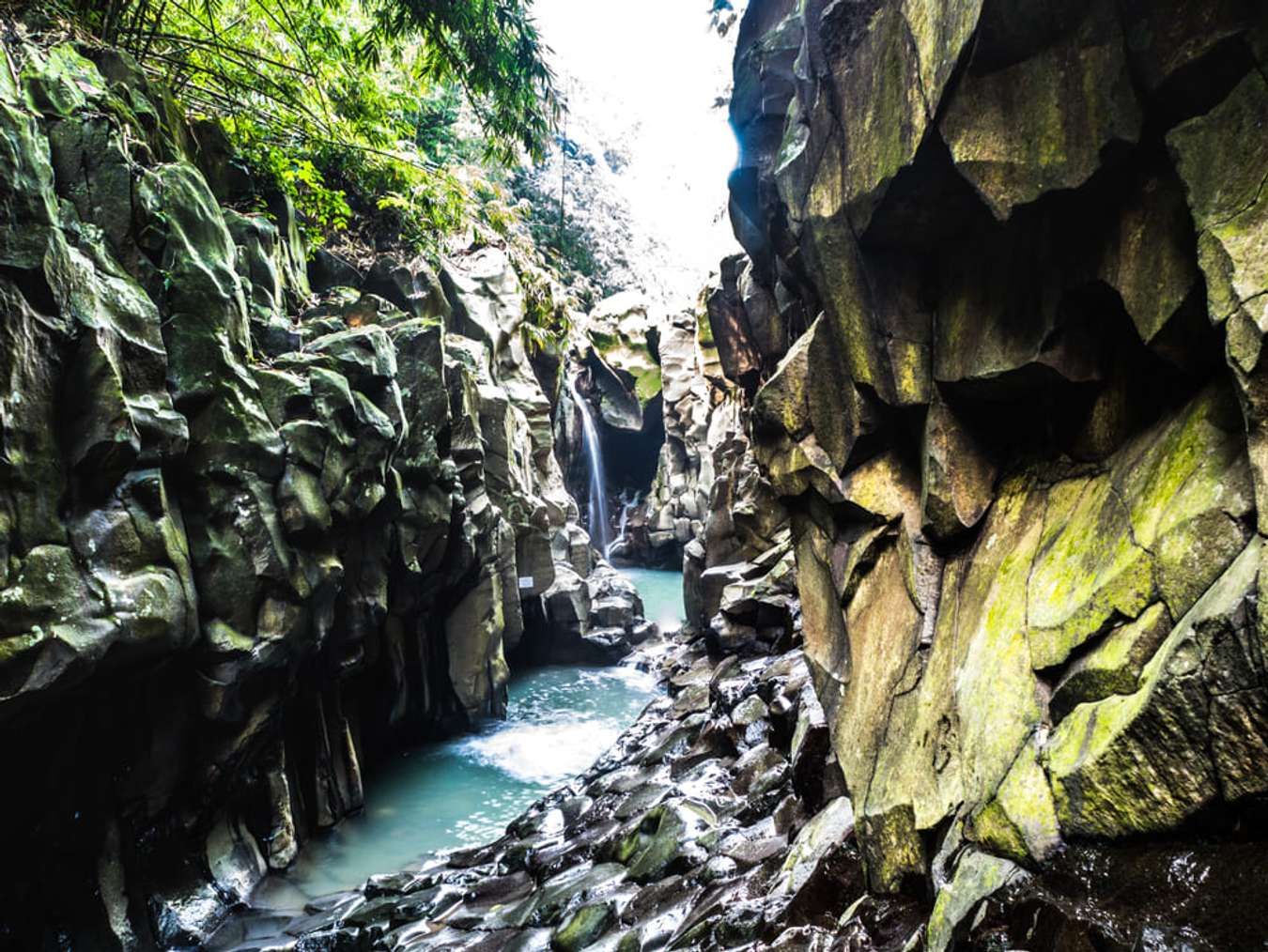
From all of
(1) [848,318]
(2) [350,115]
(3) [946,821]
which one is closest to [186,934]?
(3) [946,821]

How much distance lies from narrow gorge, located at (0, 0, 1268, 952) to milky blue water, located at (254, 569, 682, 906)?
0.12 m

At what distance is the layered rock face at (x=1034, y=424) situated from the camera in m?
3.15

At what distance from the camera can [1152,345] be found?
12.7 feet

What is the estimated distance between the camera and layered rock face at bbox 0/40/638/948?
6.47 metres

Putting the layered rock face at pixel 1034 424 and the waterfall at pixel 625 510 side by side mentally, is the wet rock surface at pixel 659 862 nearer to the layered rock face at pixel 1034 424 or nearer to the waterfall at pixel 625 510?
the layered rock face at pixel 1034 424

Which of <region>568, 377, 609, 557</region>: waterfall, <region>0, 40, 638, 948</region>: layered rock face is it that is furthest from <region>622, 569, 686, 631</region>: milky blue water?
<region>0, 40, 638, 948</region>: layered rock face

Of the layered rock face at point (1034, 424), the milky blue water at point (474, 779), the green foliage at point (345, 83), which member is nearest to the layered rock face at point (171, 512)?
the milky blue water at point (474, 779)

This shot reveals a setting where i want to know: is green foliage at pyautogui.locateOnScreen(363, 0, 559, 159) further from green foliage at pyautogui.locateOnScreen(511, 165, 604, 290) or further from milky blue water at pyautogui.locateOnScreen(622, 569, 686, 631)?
green foliage at pyautogui.locateOnScreen(511, 165, 604, 290)

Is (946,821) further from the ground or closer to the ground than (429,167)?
closer to the ground

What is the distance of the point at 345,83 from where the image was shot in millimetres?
12781

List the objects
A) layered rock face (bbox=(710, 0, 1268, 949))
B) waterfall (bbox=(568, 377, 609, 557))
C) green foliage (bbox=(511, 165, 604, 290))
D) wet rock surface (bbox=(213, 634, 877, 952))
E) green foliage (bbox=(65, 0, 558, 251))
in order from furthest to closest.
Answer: waterfall (bbox=(568, 377, 609, 557)) < green foliage (bbox=(511, 165, 604, 290)) < green foliage (bbox=(65, 0, 558, 251)) < wet rock surface (bbox=(213, 634, 877, 952)) < layered rock face (bbox=(710, 0, 1268, 949))

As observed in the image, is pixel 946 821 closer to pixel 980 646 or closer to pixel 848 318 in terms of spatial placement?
pixel 980 646

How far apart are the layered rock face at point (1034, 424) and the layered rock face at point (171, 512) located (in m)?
6.67

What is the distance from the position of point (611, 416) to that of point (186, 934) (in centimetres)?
3267
